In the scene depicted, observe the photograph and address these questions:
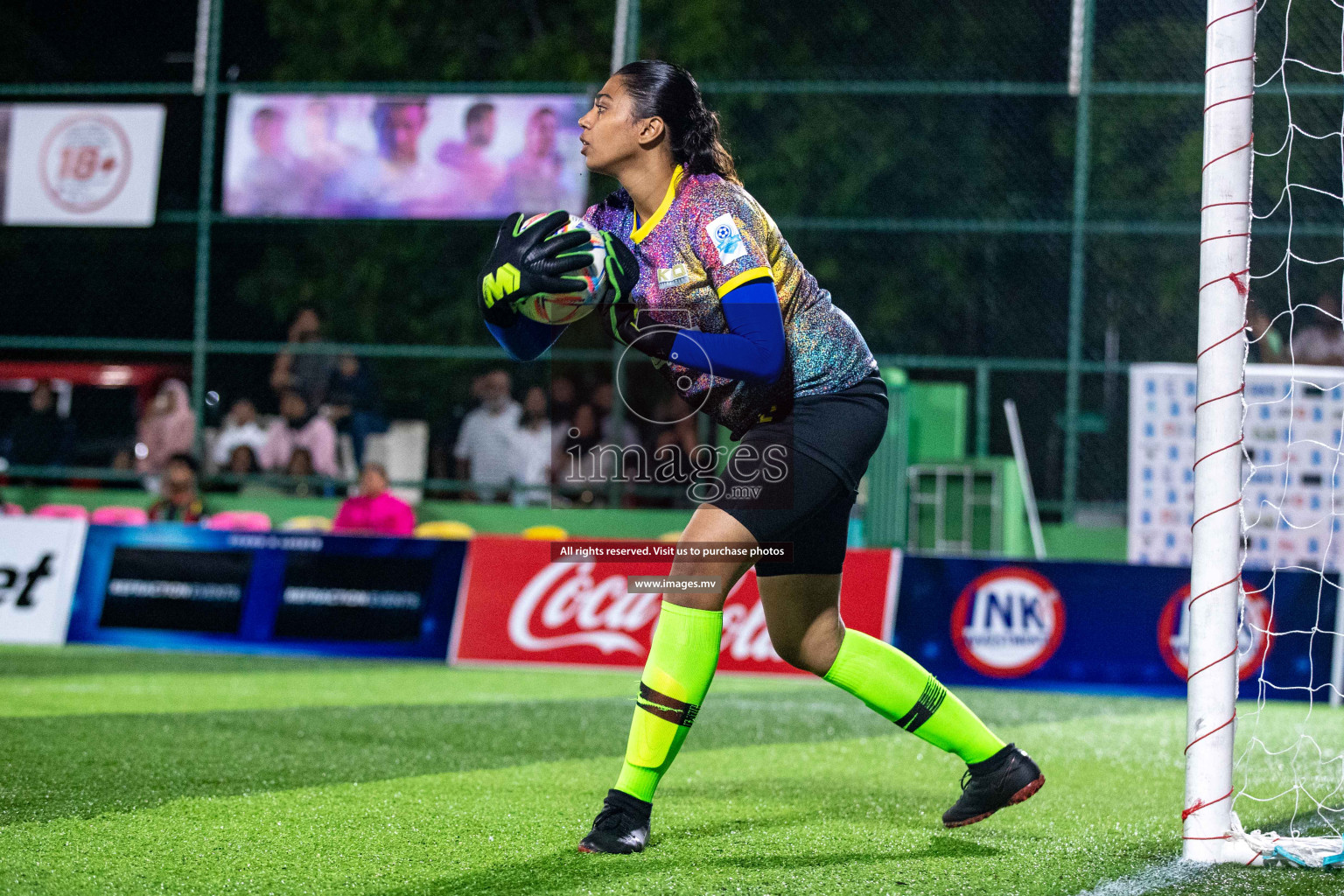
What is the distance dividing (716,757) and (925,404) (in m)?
6.61

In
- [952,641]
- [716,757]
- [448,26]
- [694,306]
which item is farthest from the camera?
[448,26]

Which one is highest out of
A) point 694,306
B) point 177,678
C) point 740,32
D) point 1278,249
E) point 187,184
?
point 740,32

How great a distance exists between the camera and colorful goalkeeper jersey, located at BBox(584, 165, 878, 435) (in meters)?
3.79

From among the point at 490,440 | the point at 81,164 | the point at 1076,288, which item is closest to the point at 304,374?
the point at 490,440

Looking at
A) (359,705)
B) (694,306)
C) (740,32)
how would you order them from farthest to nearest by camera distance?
(740,32) < (359,705) < (694,306)

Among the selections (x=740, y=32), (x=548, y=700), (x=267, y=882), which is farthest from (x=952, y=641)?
(x=740, y=32)

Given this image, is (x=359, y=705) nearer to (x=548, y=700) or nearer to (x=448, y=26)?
(x=548, y=700)

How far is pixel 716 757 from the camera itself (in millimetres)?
5953

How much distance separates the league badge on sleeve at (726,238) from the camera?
148 inches

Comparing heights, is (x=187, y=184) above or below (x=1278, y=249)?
above

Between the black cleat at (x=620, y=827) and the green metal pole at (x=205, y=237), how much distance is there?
10175mm

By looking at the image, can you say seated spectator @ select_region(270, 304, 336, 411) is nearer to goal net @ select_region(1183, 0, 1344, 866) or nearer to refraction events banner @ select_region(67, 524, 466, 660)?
refraction events banner @ select_region(67, 524, 466, 660)

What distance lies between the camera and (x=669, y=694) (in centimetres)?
390

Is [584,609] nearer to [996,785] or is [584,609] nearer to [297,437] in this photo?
[297,437]
